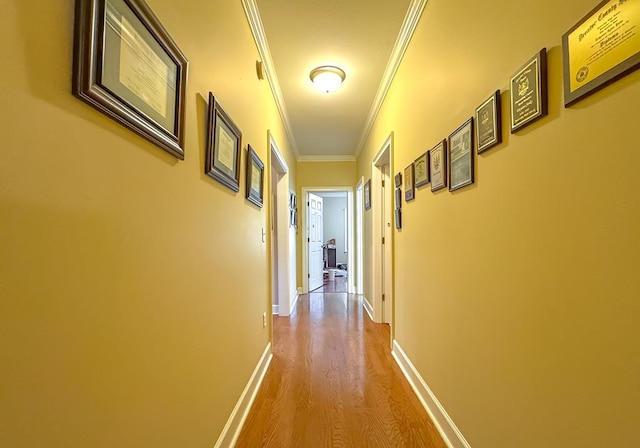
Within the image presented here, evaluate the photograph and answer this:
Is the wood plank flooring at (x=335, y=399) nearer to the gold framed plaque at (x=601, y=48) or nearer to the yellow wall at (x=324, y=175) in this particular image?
the gold framed plaque at (x=601, y=48)

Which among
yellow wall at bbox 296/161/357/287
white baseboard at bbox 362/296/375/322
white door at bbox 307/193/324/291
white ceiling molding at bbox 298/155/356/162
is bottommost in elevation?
white baseboard at bbox 362/296/375/322

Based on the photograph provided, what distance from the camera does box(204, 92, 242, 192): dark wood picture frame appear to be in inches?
50.6

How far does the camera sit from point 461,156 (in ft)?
4.62

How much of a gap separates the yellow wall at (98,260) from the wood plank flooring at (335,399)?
484 millimetres

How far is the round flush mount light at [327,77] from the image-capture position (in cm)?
264

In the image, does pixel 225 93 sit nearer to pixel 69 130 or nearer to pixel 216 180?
pixel 216 180

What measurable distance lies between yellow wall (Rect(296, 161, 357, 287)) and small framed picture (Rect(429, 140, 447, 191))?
11.7 ft

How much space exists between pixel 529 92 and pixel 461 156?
48 cm

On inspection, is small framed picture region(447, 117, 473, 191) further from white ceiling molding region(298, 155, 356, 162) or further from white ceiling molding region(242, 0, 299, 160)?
white ceiling molding region(298, 155, 356, 162)

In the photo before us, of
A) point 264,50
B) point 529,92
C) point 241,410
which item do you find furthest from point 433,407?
point 264,50

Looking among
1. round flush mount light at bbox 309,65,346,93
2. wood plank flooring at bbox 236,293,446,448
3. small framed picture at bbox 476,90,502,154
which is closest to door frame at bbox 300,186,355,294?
wood plank flooring at bbox 236,293,446,448

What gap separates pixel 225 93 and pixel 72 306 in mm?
1247

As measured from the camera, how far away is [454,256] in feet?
4.88

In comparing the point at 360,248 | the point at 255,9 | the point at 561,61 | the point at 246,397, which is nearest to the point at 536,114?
the point at 561,61
